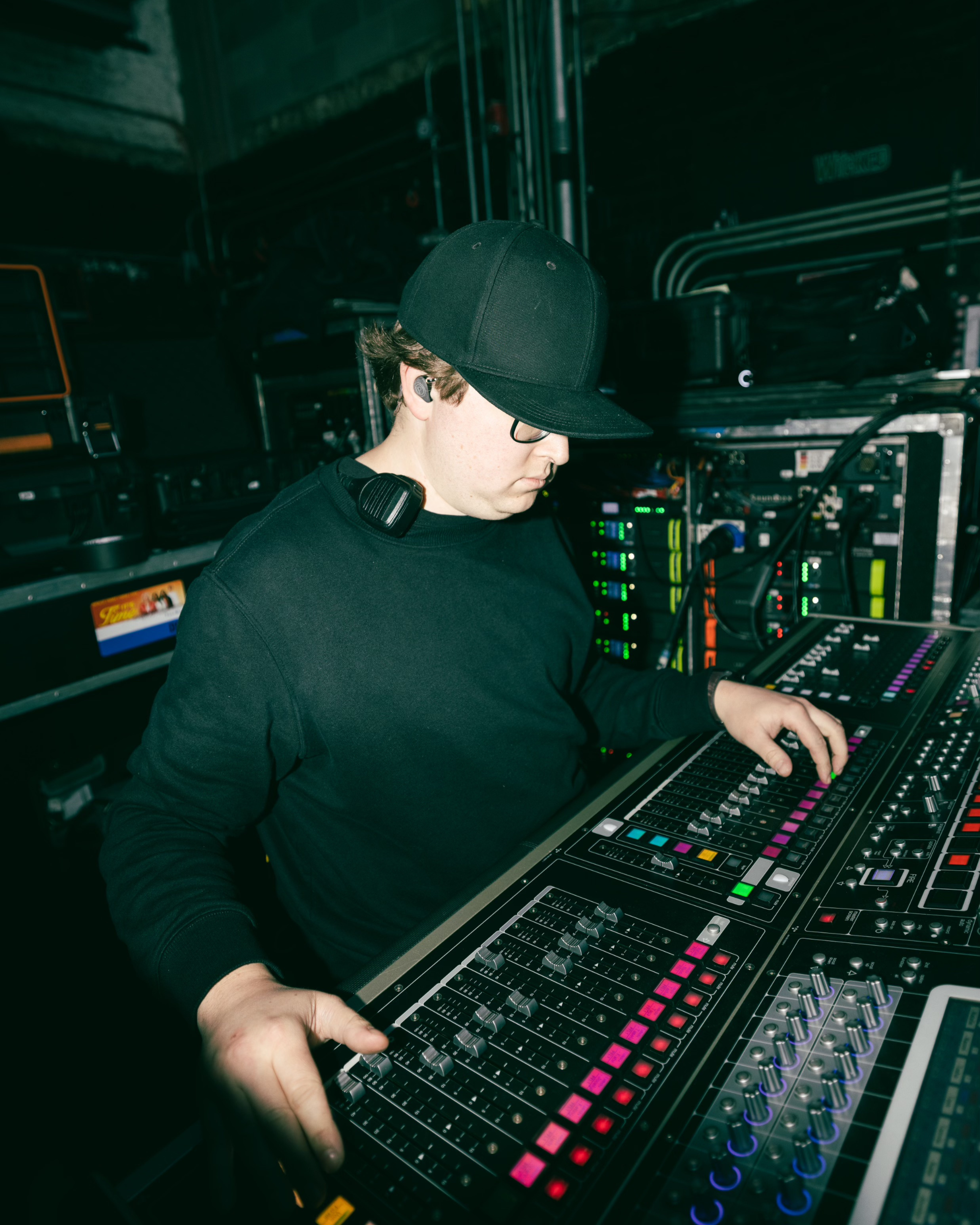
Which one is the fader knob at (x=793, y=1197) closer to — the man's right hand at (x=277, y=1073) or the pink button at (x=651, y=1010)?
the pink button at (x=651, y=1010)

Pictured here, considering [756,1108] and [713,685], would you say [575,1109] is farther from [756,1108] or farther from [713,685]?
[713,685]

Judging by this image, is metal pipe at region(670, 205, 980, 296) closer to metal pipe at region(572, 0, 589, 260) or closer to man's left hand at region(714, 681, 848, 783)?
metal pipe at region(572, 0, 589, 260)

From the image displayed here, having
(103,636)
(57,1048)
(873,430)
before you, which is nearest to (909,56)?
(873,430)

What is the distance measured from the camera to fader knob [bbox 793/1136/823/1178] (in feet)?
1.63

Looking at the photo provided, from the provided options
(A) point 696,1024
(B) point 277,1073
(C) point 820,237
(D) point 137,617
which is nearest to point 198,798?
(B) point 277,1073

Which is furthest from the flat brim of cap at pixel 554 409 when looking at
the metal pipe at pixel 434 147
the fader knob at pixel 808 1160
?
the metal pipe at pixel 434 147

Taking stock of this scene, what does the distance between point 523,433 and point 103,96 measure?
6.05 m

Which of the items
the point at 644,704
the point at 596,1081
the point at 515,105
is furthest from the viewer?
the point at 515,105

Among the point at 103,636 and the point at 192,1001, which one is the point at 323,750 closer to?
the point at 192,1001

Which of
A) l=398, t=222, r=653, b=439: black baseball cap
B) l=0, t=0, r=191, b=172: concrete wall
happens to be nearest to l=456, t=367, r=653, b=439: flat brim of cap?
l=398, t=222, r=653, b=439: black baseball cap

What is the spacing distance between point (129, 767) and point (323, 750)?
0.25 metres

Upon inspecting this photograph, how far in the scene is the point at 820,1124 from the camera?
526 millimetres

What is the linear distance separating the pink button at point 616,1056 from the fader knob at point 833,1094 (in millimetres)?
147

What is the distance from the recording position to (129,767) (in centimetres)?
93
